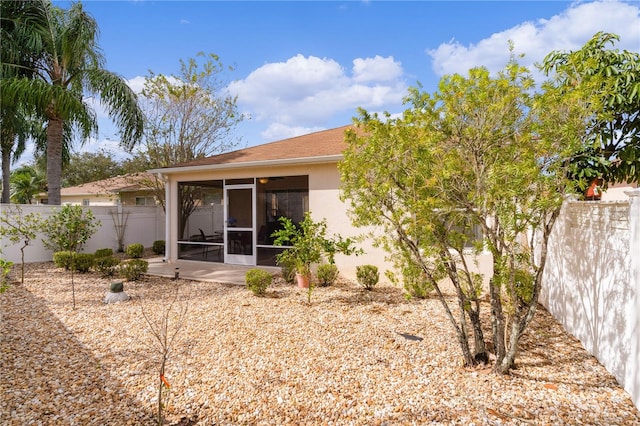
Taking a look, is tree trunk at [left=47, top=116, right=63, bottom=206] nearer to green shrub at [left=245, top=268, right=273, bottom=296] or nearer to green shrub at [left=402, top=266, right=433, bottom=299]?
green shrub at [left=245, top=268, right=273, bottom=296]

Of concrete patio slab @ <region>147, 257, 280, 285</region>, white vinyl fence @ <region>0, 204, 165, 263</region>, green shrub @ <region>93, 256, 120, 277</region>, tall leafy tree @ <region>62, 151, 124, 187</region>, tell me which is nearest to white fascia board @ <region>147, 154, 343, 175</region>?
concrete patio slab @ <region>147, 257, 280, 285</region>

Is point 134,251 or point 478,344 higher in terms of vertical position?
point 134,251

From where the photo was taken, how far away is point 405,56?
30.8ft

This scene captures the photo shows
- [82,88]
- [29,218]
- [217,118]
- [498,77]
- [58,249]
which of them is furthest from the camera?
[217,118]

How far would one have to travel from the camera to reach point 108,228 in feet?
45.6

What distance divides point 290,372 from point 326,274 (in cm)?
408

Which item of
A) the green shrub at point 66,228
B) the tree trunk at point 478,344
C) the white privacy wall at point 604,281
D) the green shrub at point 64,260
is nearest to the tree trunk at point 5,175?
the green shrub at point 66,228

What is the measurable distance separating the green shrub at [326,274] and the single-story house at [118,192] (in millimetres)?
11406

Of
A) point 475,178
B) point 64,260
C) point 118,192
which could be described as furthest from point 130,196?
point 475,178

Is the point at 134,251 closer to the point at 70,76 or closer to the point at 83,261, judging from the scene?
the point at 83,261

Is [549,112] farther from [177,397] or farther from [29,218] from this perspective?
[29,218]

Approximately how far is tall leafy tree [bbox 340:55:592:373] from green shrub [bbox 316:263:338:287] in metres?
3.64

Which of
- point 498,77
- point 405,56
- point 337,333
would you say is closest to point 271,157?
point 405,56

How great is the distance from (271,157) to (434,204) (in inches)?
270
